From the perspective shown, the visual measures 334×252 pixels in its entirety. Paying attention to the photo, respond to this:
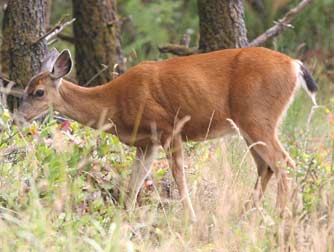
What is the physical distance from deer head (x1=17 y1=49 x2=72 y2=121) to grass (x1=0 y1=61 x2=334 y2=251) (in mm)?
310

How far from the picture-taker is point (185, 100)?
321 inches

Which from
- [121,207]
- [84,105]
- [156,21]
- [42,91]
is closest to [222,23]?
[84,105]

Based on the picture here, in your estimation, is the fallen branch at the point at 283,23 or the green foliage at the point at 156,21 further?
the green foliage at the point at 156,21

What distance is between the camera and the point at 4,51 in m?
9.40

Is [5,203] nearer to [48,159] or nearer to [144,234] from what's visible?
[48,159]

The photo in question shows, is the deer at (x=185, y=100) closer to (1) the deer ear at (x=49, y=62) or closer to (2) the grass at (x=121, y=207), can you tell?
(1) the deer ear at (x=49, y=62)

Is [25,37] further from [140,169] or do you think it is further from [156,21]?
[156,21]

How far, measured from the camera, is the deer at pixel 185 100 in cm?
791

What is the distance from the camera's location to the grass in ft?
18.2

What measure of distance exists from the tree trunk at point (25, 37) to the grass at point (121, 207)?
38.2 inches

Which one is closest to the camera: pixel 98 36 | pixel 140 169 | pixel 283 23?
pixel 140 169

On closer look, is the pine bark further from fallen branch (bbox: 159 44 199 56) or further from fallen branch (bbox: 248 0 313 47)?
fallen branch (bbox: 248 0 313 47)

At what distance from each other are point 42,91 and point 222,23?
2.32 meters

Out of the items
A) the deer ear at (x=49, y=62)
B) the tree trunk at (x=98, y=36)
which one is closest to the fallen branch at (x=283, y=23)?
the tree trunk at (x=98, y=36)
